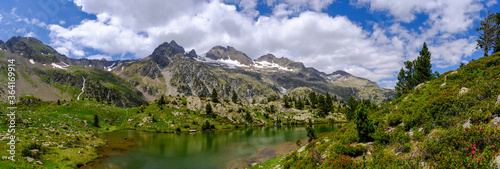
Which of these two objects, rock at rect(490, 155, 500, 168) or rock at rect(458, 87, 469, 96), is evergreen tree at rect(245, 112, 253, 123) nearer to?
rock at rect(458, 87, 469, 96)

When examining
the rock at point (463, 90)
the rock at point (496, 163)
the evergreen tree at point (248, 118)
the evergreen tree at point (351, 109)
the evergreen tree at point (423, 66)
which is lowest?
the evergreen tree at point (248, 118)

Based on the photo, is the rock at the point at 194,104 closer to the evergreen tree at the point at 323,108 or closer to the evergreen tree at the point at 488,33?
the evergreen tree at the point at 323,108

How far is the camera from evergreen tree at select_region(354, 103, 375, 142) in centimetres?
2247

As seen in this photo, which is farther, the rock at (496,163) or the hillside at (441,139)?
the hillside at (441,139)

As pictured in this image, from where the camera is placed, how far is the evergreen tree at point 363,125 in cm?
2247

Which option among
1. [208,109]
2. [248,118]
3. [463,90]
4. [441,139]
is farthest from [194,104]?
[441,139]

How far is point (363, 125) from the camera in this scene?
74.7 ft

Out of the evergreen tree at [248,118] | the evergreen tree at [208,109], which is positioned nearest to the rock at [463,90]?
the evergreen tree at [248,118]

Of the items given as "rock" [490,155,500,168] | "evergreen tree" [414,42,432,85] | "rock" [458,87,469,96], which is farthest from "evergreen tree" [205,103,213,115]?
"rock" [490,155,500,168]

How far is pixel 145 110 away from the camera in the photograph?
124 metres

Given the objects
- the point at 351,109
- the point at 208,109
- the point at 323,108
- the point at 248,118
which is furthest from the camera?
the point at 323,108

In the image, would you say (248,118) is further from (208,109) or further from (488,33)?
(488,33)

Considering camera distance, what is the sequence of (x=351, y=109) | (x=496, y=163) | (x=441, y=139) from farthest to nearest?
1. (x=351, y=109)
2. (x=441, y=139)
3. (x=496, y=163)

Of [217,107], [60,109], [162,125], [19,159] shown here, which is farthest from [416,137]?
[60,109]
